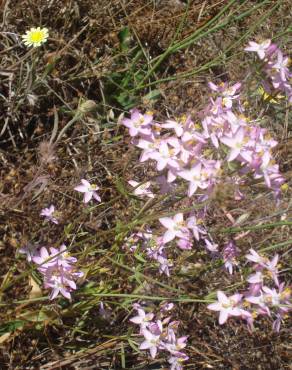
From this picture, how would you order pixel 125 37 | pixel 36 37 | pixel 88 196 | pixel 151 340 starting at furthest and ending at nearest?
1. pixel 125 37
2. pixel 36 37
3. pixel 88 196
4. pixel 151 340

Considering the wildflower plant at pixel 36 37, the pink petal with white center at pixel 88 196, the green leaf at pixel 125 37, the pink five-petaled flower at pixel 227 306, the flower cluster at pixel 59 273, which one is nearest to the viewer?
the pink five-petaled flower at pixel 227 306

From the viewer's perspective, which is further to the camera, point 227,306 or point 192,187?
point 227,306

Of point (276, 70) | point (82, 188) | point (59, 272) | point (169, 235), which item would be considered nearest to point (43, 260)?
point (59, 272)

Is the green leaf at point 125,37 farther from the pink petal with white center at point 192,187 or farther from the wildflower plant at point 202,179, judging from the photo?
the pink petal with white center at point 192,187

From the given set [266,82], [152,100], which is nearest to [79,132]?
[152,100]

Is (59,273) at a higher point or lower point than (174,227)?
lower

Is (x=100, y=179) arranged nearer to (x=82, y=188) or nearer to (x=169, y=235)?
(x=82, y=188)

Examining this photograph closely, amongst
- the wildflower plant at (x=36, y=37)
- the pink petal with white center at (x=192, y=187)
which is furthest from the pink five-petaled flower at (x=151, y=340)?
the wildflower plant at (x=36, y=37)
